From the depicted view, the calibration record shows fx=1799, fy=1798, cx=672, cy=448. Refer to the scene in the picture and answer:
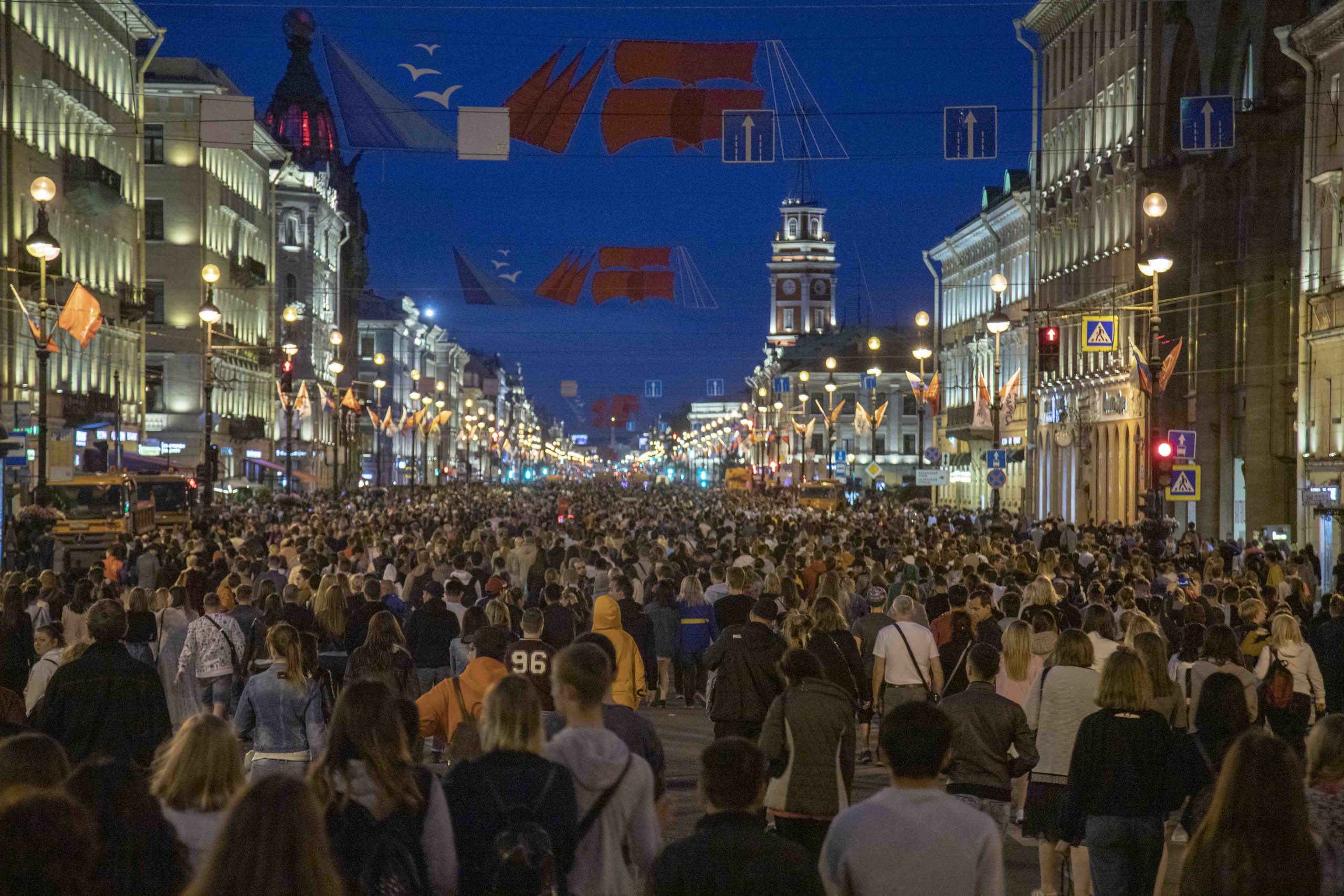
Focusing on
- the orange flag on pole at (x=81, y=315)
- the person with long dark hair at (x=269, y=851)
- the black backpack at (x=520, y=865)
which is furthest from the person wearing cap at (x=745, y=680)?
the orange flag on pole at (x=81, y=315)

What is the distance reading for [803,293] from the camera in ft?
587

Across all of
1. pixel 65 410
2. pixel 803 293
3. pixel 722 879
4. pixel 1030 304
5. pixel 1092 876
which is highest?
pixel 803 293

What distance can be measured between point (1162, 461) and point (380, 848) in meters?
23.6

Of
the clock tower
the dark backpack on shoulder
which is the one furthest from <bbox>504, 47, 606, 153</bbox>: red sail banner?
the clock tower

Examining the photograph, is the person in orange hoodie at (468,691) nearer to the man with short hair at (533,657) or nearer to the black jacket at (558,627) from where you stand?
the man with short hair at (533,657)

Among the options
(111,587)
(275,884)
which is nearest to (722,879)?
(275,884)

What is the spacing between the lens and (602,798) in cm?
657

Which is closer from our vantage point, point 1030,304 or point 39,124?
point 39,124

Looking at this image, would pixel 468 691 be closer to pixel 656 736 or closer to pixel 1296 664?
pixel 656 736

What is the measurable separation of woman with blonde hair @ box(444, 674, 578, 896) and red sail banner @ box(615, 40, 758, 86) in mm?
20685

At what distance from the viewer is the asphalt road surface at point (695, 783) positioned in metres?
11.0

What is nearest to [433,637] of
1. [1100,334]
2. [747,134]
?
[747,134]

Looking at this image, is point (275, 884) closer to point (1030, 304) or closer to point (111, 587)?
point (111, 587)

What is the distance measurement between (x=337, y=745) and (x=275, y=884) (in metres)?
1.67
